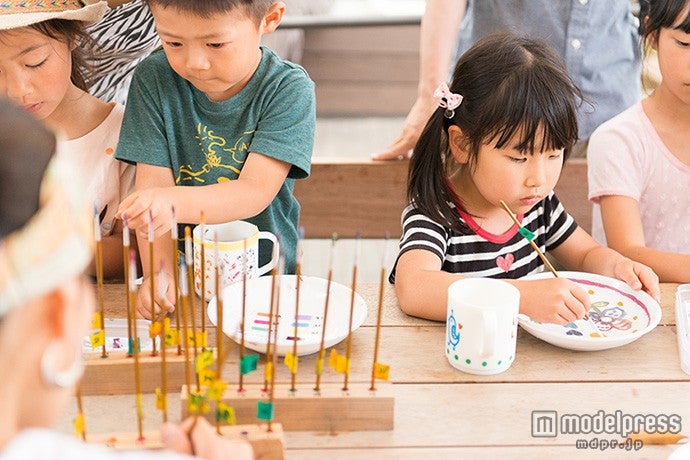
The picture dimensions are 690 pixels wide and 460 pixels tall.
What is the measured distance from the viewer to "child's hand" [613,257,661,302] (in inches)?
60.4

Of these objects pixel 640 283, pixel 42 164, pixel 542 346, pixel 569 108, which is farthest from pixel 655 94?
pixel 42 164

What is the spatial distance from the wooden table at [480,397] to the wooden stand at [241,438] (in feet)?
0.19

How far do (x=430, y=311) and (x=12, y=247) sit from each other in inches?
35.9

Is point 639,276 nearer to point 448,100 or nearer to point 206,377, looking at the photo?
point 448,100

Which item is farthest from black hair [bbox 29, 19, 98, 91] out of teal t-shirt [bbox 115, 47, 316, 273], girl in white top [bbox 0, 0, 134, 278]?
teal t-shirt [bbox 115, 47, 316, 273]

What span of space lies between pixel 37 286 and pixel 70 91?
1.26 m

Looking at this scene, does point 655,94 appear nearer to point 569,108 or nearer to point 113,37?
point 569,108

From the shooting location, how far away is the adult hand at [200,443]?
0.95 m

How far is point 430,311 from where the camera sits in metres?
1.43

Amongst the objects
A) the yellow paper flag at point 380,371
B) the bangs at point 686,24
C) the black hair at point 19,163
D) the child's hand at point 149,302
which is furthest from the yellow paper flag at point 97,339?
the bangs at point 686,24

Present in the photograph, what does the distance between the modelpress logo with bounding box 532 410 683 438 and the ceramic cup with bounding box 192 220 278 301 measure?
0.52 metres

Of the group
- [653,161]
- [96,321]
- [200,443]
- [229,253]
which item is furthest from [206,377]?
[653,161]

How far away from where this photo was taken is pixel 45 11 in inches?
62.3

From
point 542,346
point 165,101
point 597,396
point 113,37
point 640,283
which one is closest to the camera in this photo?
point 597,396
